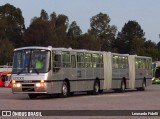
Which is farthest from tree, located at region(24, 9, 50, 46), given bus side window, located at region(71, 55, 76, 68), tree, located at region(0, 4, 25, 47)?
bus side window, located at region(71, 55, 76, 68)

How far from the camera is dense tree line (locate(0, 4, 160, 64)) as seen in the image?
109m

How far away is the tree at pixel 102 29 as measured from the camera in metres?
128

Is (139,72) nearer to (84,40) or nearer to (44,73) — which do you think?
(44,73)

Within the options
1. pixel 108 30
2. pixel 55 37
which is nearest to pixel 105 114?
pixel 55 37

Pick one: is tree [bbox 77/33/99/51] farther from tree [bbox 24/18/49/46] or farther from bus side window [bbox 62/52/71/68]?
bus side window [bbox 62/52/71/68]

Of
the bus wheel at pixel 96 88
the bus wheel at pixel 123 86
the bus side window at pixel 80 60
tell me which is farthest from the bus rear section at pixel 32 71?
the bus wheel at pixel 123 86

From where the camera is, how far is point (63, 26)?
117562 mm

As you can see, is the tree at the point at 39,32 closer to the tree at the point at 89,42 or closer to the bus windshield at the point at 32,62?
the tree at the point at 89,42

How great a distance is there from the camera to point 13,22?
118 meters

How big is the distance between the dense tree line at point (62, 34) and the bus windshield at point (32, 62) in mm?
69228

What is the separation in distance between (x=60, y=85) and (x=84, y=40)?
88975 millimetres

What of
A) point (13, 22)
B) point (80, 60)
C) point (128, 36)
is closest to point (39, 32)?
point (13, 22)

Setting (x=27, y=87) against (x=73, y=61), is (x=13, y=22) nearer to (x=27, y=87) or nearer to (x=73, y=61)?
(x=73, y=61)

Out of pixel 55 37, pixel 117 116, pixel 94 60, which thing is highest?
pixel 55 37
